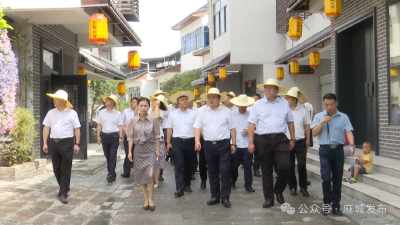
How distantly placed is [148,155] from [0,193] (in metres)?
2.80

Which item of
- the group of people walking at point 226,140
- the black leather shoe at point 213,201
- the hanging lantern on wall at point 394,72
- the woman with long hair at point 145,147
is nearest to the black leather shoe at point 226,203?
the group of people walking at point 226,140

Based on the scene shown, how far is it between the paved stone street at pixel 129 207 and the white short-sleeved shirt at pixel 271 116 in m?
1.21

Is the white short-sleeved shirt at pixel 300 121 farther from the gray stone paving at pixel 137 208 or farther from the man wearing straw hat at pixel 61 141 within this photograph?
the man wearing straw hat at pixel 61 141

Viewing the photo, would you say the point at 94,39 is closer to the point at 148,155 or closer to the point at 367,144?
the point at 148,155

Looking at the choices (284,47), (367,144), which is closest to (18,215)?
(367,144)

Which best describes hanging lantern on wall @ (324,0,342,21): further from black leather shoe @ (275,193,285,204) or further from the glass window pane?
black leather shoe @ (275,193,285,204)

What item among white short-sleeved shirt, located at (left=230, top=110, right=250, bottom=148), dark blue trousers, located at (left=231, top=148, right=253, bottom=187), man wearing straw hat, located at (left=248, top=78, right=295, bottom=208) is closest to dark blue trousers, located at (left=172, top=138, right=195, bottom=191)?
dark blue trousers, located at (left=231, top=148, right=253, bottom=187)

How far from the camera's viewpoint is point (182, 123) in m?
8.80

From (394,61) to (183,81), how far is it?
84.2 feet

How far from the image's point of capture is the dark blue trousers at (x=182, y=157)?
859 centimetres

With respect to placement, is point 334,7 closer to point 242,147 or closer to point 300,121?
point 300,121

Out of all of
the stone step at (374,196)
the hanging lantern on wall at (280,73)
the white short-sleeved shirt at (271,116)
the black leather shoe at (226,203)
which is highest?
the hanging lantern on wall at (280,73)

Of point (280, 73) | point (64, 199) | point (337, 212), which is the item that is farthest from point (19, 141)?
point (280, 73)

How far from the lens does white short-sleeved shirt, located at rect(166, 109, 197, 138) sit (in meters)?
8.77
